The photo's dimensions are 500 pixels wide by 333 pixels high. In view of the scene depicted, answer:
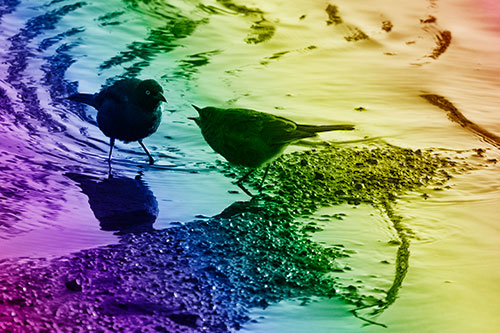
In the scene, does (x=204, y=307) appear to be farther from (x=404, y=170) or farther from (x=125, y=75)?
(x=125, y=75)

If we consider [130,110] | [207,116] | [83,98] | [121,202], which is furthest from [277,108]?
[121,202]

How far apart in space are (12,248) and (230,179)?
3.02 feet

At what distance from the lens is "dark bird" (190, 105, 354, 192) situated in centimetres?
273

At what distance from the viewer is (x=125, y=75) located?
12.4 ft

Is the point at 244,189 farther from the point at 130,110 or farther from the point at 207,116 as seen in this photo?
the point at 130,110

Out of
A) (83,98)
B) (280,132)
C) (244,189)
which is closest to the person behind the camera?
(280,132)

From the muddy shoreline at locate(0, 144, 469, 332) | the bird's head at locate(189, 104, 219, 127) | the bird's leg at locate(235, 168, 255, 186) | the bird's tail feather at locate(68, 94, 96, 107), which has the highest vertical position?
the bird's head at locate(189, 104, 219, 127)

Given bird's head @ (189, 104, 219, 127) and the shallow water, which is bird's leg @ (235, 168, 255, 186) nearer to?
the shallow water

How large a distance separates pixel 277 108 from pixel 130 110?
77 cm

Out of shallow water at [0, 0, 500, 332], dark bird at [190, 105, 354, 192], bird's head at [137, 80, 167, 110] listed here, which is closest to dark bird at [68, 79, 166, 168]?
bird's head at [137, 80, 167, 110]

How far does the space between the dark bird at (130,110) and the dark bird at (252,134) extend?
1.03ft

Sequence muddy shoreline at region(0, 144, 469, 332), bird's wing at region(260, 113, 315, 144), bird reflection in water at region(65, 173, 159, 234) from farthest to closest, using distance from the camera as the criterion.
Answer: bird's wing at region(260, 113, 315, 144) < bird reflection in water at region(65, 173, 159, 234) < muddy shoreline at region(0, 144, 469, 332)

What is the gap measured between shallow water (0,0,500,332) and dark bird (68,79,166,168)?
118mm

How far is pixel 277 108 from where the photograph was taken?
354 centimetres
